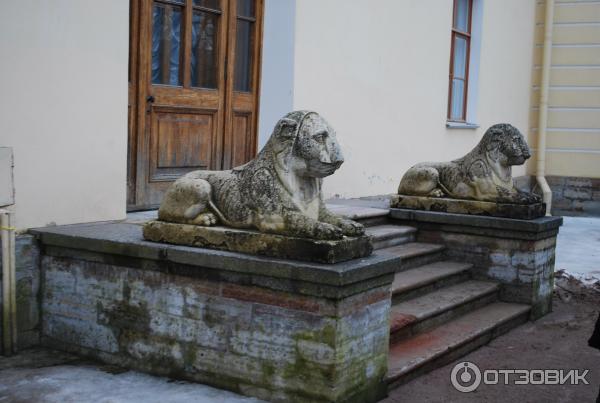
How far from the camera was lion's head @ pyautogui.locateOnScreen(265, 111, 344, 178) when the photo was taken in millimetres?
4668

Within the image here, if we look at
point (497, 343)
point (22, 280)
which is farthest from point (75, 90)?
point (497, 343)

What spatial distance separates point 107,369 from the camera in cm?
506

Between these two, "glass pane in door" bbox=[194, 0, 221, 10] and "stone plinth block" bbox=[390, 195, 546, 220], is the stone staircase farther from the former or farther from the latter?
"glass pane in door" bbox=[194, 0, 221, 10]

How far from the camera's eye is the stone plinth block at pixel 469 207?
22.7ft

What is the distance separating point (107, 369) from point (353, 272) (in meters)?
1.71

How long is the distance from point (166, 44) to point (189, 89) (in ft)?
1.36

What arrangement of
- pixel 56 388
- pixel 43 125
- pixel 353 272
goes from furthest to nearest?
pixel 43 125 → pixel 56 388 → pixel 353 272

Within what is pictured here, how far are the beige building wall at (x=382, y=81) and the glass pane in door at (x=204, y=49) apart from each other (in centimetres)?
84

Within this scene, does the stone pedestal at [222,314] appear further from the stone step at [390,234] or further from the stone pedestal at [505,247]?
the stone pedestal at [505,247]

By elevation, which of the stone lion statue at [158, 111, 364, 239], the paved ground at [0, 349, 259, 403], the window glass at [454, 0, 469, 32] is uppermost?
the window glass at [454, 0, 469, 32]

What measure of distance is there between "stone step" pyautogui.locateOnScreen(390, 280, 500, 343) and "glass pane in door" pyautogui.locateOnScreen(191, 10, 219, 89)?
2.62 metres

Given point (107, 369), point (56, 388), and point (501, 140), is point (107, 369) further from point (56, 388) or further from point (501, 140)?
point (501, 140)

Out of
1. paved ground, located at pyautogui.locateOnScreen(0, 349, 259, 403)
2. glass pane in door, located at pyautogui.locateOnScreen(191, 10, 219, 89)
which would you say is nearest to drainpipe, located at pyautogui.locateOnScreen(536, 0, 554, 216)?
glass pane in door, located at pyautogui.locateOnScreen(191, 10, 219, 89)

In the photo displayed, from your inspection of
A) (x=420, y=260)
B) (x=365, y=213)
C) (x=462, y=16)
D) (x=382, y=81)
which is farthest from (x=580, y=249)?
(x=365, y=213)
